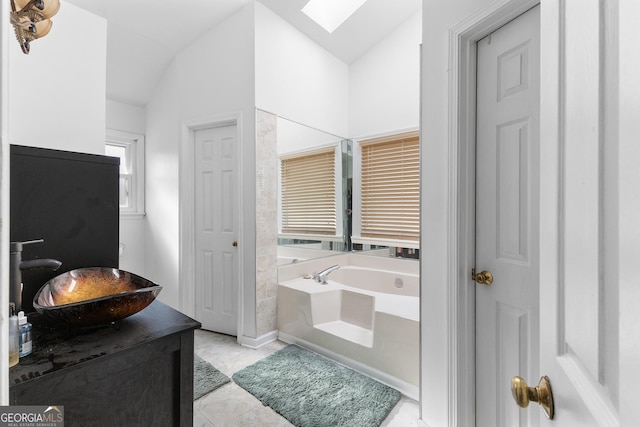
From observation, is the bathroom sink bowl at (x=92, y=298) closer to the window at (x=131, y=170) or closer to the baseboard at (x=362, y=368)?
the baseboard at (x=362, y=368)

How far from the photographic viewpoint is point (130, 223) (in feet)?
11.5

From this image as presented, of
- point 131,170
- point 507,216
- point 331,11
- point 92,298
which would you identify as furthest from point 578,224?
point 131,170

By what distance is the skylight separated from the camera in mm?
3002

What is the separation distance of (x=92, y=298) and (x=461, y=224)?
5.07 ft

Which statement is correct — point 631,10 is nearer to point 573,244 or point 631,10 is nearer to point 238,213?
point 573,244

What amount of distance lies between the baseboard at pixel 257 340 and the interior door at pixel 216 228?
0.23 m

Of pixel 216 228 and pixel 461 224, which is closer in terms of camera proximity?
pixel 461 224

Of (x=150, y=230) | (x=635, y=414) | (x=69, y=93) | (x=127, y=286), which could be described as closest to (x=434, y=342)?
(x=635, y=414)

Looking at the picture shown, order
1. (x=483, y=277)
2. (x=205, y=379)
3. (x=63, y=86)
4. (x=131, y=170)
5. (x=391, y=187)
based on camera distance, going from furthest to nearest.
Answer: (x=131, y=170) < (x=391, y=187) < (x=205, y=379) < (x=63, y=86) < (x=483, y=277)

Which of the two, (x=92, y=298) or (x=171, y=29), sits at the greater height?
(x=171, y=29)

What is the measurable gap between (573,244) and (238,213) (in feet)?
8.62

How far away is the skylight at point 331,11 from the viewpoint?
9.85 feet

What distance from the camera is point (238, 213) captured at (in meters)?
2.83

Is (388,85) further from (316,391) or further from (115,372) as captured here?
(115,372)
